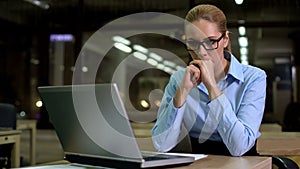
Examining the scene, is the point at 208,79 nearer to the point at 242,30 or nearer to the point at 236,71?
the point at 236,71

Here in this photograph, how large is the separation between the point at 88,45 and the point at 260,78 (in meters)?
4.83

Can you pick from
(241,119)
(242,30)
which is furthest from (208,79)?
(242,30)

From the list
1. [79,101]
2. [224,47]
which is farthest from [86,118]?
[224,47]

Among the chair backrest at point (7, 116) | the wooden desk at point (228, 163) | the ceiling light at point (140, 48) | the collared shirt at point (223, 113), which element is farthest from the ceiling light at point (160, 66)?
the wooden desk at point (228, 163)

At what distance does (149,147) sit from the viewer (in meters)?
1.42

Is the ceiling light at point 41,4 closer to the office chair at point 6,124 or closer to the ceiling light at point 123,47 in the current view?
the ceiling light at point 123,47

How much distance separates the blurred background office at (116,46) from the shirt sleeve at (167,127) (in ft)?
10.7

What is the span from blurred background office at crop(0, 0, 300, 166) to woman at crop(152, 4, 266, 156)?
322cm

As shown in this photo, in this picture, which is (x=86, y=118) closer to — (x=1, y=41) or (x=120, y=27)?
(x=120, y=27)

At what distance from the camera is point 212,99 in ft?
4.13

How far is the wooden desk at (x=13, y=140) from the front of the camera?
11.3ft

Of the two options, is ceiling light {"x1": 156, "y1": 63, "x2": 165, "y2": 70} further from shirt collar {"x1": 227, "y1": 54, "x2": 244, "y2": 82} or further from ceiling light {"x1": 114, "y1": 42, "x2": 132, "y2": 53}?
shirt collar {"x1": 227, "y1": 54, "x2": 244, "y2": 82}

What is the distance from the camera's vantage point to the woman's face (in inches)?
52.4

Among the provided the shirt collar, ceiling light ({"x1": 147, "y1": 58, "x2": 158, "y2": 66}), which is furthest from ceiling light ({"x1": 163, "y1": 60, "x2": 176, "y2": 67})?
the shirt collar
